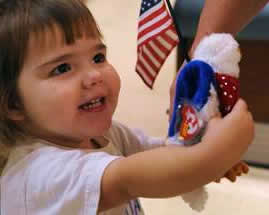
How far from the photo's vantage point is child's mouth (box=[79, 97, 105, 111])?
746mm

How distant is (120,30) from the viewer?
2.43 m

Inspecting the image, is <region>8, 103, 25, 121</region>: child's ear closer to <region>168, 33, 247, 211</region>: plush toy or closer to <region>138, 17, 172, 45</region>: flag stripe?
<region>168, 33, 247, 211</region>: plush toy

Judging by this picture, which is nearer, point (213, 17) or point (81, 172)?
point (81, 172)

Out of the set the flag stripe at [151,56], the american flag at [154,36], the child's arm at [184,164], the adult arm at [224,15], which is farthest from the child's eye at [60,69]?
the flag stripe at [151,56]

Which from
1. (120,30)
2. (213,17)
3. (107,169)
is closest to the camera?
(107,169)

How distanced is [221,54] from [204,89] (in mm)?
57

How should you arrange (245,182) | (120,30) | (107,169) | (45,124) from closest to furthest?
(107,169) → (45,124) → (245,182) → (120,30)

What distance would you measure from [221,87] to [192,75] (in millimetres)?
42

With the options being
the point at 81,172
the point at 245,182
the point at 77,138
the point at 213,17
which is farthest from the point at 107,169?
the point at 245,182

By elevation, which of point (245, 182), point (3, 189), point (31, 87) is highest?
point (31, 87)

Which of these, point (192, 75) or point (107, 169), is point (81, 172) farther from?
point (192, 75)

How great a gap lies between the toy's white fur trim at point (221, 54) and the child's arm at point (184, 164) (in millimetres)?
54

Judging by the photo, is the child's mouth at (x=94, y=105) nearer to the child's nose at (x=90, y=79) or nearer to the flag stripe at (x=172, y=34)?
the child's nose at (x=90, y=79)

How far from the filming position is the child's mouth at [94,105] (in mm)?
746
